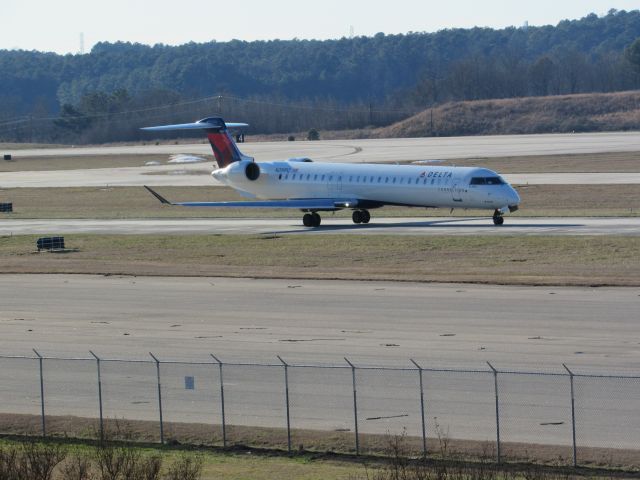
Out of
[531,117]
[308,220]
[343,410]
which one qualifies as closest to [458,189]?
[308,220]

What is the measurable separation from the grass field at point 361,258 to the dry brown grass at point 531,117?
10833cm

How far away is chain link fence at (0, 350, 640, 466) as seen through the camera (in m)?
21.5

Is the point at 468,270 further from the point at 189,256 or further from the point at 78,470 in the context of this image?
the point at 78,470

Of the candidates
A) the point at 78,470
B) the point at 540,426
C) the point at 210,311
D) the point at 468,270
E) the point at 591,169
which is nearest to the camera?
the point at 78,470

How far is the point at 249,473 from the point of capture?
20875 mm

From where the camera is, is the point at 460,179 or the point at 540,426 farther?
the point at 460,179

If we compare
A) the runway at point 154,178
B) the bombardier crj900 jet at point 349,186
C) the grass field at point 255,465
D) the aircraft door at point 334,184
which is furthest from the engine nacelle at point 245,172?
the grass field at point 255,465

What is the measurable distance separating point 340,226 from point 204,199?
26229mm

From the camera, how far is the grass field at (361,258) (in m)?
42.9

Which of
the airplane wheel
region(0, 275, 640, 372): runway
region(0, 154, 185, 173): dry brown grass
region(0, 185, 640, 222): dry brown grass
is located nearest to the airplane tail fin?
region(0, 185, 640, 222): dry brown grass

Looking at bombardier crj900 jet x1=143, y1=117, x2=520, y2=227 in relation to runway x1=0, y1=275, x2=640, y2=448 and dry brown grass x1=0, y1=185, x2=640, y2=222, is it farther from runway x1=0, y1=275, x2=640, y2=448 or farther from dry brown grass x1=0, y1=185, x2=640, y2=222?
runway x1=0, y1=275, x2=640, y2=448

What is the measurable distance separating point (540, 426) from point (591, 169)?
7763cm

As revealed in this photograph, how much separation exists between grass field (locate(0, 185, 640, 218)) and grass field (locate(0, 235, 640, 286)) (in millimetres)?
13347

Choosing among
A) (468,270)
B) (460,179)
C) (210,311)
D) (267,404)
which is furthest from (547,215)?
(267,404)
